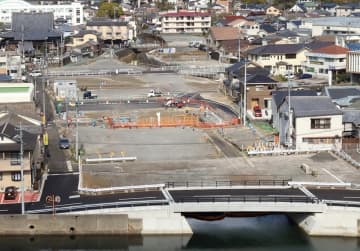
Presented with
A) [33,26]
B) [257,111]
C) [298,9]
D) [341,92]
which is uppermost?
[298,9]

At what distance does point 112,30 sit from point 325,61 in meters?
22.3

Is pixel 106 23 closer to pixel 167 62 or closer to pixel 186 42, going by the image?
pixel 186 42

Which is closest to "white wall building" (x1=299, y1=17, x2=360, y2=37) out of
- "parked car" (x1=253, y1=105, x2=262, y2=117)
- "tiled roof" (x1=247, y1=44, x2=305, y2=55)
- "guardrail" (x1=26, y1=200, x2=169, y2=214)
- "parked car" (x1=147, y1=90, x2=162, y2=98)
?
"tiled roof" (x1=247, y1=44, x2=305, y2=55)

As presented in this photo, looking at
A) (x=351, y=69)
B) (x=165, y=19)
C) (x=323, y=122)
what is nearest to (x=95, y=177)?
(x=323, y=122)

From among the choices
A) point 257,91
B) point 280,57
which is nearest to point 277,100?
point 257,91

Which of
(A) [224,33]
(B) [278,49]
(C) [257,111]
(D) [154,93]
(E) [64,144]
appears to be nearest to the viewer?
(E) [64,144]

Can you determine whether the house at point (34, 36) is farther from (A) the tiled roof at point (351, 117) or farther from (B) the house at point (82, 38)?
(A) the tiled roof at point (351, 117)

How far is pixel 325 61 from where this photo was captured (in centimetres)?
3394

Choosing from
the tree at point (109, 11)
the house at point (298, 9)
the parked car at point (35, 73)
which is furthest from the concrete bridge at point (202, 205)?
the house at point (298, 9)

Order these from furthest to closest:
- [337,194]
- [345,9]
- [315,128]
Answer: [345,9], [315,128], [337,194]

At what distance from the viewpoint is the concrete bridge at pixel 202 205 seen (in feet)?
47.4

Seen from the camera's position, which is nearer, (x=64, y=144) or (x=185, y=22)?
(x=64, y=144)

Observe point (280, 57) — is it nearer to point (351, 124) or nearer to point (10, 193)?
point (351, 124)

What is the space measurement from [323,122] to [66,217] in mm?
7914
